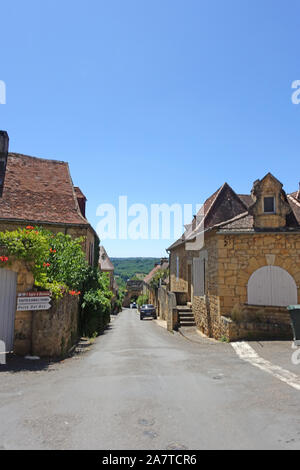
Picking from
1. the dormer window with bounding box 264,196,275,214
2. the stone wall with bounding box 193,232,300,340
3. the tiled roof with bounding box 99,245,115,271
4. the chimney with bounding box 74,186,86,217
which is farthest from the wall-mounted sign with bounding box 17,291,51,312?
the tiled roof with bounding box 99,245,115,271

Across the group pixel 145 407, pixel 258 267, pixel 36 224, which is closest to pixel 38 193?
pixel 36 224

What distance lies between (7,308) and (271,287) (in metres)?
8.43

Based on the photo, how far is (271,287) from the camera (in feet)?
36.5

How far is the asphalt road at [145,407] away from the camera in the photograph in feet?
11.2

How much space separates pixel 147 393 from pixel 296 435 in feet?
7.38

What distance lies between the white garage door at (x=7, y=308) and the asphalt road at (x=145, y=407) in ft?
2.37

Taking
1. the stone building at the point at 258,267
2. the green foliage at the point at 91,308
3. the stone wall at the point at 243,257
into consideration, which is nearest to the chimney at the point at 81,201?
the green foliage at the point at 91,308

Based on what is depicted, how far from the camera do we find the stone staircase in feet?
52.8

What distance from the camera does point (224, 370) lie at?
682 cm

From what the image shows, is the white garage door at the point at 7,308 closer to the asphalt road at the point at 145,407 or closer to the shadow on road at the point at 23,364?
the shadow on road at the point at 23,364

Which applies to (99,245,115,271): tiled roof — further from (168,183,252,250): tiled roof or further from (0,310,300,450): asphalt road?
(0,310,300,450): asphalt road

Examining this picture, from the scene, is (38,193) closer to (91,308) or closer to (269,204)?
(91,308)

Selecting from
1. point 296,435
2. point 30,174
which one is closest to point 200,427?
point 296,435
